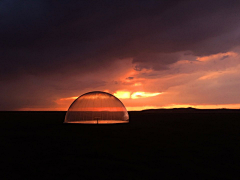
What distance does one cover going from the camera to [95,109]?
97.6ft

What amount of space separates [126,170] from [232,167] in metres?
5.04

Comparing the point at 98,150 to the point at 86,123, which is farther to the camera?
the point at 86,123

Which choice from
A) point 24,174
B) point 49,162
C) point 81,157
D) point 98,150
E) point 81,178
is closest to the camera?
point 81,178

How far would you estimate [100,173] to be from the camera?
9.76m

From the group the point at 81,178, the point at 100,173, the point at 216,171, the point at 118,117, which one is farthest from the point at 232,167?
the point at 118,117

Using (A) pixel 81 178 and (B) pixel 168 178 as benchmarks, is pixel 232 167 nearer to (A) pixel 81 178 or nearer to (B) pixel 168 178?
(B) pixel 168 178

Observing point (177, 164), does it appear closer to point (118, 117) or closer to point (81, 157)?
point (81, 157)

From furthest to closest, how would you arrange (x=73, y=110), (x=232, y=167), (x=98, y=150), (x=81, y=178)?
(x=73, y=110) → (x=98, y=150) → (x=232, y=167) → (x=81, y=178)

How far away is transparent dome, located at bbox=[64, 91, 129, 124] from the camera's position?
29828 mm

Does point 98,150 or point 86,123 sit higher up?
point 86,123

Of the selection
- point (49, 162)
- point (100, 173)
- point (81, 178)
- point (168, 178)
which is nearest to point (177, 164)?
point (168, 178)

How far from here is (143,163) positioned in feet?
37.6

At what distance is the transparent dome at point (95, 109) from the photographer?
29.8 metres

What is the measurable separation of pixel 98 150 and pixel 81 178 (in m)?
6.03
